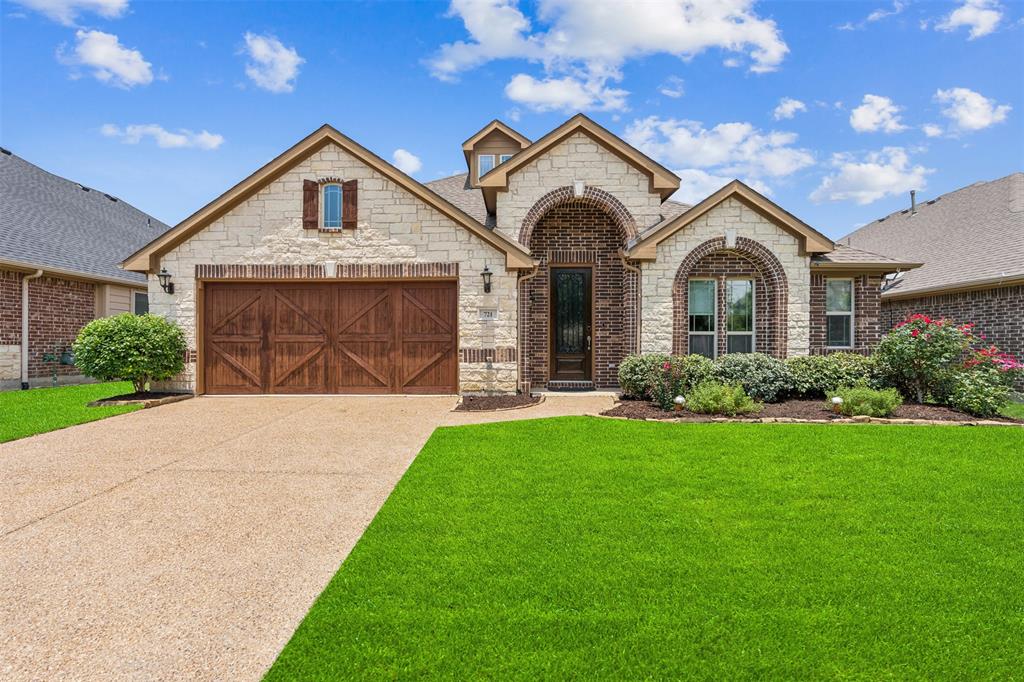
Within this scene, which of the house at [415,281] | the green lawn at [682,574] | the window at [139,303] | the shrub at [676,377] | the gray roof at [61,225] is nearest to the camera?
the green lawn at [682,574]

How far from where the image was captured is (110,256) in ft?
59.4

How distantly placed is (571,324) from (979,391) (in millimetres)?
7983

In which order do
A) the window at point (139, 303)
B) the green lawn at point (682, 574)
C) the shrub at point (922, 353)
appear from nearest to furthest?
the green lawn at point (682, 574) < the shrub at point (922, 353) < the window at point (139, 303)

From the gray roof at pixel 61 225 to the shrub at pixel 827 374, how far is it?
57.3 ft

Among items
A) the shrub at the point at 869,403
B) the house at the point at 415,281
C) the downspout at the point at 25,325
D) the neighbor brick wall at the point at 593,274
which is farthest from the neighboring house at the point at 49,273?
the shrub at the point at 869,403

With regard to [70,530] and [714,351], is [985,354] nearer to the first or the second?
A: [714,351]

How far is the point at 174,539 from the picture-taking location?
4.21 m

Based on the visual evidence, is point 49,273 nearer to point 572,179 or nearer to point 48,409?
point 48,409

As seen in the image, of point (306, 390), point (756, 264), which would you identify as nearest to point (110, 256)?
point (306, 390)

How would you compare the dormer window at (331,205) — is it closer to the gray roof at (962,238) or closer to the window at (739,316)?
the window at (739,316)

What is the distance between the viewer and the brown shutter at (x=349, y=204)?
39.5 feet

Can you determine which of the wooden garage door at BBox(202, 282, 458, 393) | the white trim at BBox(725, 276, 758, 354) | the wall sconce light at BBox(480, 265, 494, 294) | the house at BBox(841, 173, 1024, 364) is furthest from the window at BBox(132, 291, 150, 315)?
the house at BBox(841, 173, 1024, 364)

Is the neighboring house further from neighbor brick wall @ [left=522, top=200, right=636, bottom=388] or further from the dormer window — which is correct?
neighbor brick wall @ [left=522, top=200, right=636, bottom=388]

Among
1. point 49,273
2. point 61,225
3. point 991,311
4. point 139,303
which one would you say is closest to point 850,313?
point 991,311
